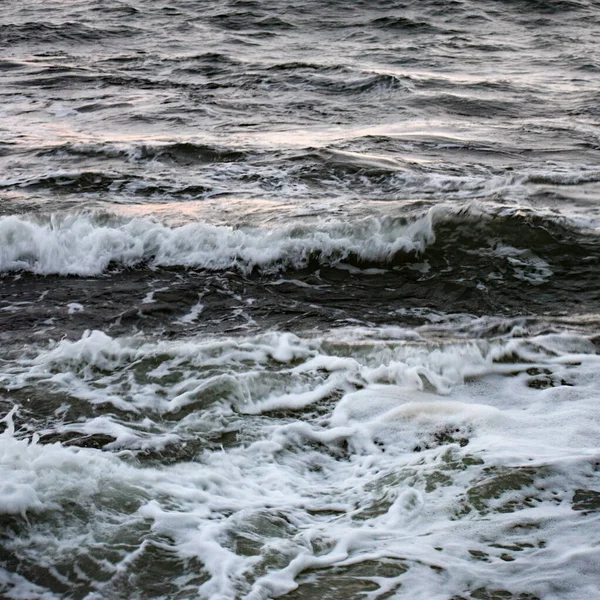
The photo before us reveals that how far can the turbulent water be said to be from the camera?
121 inches

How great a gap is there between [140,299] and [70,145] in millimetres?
4327

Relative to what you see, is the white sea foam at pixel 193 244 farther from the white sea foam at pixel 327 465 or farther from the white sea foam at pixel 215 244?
the white sea foam at pixel 327 465

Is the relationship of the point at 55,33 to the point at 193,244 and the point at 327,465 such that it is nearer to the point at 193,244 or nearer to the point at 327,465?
the point at 193,244

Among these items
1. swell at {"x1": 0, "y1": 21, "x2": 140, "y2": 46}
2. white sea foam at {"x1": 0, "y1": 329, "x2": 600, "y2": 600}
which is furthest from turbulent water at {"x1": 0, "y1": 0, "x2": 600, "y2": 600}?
swell at {"x1": 0, "y1": 21, "x2": 140, "y2": 46}

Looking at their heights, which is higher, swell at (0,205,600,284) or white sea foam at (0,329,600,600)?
swell at (0,205,600,284)

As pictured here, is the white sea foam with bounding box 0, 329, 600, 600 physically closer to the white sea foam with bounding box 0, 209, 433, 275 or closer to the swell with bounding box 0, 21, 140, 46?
the white sea foam with bounding box 0, 209, 433, 275

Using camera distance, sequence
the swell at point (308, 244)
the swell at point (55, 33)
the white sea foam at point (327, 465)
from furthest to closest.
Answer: the swell at point (55, 33) < the swell at point (308, 244) < the white sea foam at point (327, 465)

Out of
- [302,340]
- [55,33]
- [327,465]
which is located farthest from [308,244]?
[55,33]

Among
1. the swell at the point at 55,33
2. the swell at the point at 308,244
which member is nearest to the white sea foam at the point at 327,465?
the swell at the point at 308,244

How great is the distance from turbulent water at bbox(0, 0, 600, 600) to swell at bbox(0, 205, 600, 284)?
26mm

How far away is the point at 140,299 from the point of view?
568cm

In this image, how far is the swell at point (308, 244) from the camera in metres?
6.34

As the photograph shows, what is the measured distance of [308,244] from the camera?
6.50m

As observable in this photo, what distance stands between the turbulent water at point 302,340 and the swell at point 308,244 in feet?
0.09
